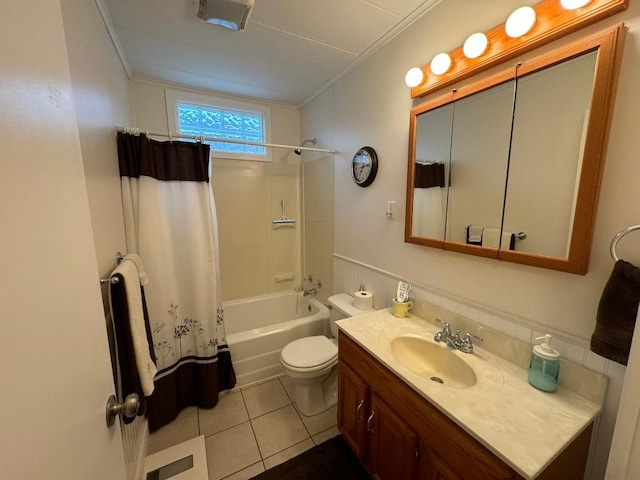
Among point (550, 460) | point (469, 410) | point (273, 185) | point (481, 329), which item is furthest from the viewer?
point (273, 185)

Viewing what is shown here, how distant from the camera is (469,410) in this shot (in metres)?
0.89

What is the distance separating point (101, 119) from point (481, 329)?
2.10 metres

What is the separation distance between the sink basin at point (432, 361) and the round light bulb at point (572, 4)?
55.1 inches

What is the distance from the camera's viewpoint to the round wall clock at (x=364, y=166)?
1.83 m

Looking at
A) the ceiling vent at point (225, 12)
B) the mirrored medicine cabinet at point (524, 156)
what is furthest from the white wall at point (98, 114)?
the mirrored medicine cabinet at point (524, 156)

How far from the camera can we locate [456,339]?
129 cm

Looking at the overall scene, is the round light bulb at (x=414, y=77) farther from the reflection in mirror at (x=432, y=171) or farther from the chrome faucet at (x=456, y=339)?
the chrome faucet at (x=456, y=339)

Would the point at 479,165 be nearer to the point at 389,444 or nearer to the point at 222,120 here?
the point at 389,444

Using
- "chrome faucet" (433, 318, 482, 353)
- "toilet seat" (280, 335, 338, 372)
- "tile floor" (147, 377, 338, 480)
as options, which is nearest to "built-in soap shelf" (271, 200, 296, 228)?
"toilet seat" (280, 335, 338, 372)

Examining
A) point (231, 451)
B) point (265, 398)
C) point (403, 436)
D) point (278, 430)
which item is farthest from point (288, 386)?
point (403, 436)

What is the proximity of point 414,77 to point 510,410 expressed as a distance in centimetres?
156

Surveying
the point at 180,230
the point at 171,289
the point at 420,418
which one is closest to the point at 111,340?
the point at 171,289

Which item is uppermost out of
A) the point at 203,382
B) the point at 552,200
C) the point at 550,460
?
the point at 552,200

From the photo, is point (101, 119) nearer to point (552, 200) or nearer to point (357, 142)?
point (357, 142)
